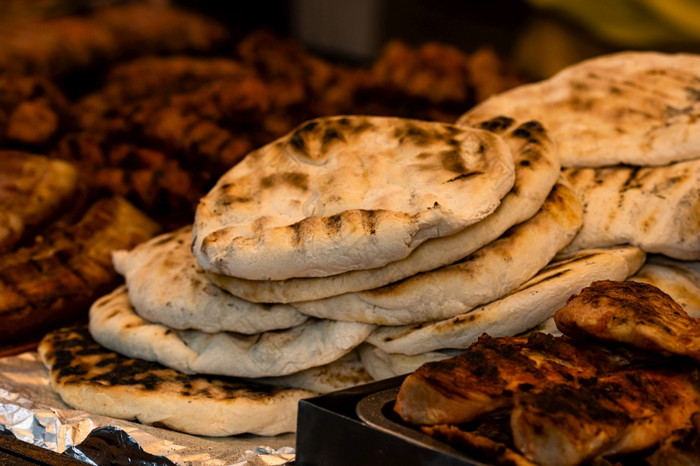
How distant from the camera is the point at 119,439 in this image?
70.4 inches

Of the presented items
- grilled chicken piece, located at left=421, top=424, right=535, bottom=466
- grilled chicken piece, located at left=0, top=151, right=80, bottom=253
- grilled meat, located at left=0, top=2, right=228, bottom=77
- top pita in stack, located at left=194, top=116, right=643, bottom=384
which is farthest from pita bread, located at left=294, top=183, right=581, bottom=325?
grilled meat, located at left=0, top=2, right=228, bottom=77

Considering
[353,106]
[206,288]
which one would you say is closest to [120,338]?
[206,288]

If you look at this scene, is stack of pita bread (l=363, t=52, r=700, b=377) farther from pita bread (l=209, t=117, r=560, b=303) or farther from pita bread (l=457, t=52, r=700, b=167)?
pita bread (l=209, t=117, r=560, b=303)

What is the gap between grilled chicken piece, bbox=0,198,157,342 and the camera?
2396 millimetres

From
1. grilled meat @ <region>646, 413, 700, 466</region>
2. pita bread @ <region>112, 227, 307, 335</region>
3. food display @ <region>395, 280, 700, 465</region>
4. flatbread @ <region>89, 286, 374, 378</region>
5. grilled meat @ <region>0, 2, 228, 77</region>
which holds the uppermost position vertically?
food display @ <region>395, 280, 700, 465</region>

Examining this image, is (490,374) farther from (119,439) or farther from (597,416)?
(119,439)

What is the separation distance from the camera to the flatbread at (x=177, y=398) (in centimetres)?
187

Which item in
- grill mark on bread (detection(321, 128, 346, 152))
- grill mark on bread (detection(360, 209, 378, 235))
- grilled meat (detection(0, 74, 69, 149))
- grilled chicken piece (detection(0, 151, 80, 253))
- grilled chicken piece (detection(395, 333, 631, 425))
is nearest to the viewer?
grilled chicken piece (detection(395, 333, 631, 425))

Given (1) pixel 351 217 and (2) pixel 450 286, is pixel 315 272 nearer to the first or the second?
(1) pixel 351 217

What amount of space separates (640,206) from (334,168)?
66 cm

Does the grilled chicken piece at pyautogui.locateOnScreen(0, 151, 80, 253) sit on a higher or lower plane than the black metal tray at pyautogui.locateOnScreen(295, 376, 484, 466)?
lower

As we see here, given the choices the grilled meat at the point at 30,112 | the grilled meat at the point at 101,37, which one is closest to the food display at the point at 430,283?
the grilled meat at the point at 30,112

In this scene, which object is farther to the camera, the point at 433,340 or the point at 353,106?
the point at 353,106

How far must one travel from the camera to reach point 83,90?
175 inches
